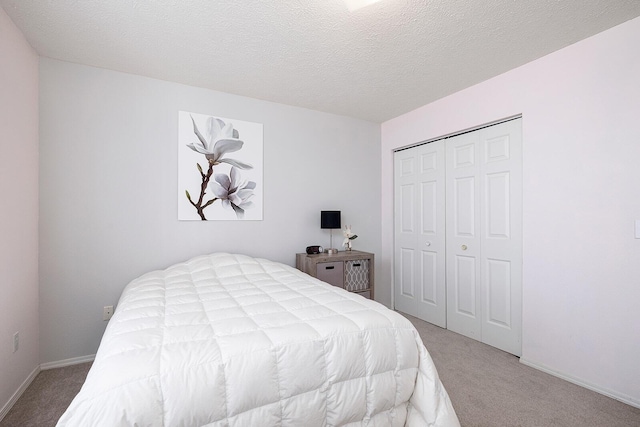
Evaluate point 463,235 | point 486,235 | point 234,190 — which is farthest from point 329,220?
point 486,235

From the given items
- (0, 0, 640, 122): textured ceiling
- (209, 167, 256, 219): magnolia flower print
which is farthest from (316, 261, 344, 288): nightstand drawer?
(0, 0, 640, 122): textured ceiling

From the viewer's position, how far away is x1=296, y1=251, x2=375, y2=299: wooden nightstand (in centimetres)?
301

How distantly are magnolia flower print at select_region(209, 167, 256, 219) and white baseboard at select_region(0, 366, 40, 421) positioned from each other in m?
1.85

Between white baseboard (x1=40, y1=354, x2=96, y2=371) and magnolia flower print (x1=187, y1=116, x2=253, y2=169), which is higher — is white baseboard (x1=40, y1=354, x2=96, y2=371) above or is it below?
below

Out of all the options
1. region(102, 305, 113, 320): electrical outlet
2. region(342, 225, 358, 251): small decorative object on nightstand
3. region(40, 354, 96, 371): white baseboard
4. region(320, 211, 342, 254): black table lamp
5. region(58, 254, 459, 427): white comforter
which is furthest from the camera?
region(342, 225, 358, 251): small decorative object on nightstand

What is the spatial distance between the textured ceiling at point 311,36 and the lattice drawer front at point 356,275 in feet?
5.86

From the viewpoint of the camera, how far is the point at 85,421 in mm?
858

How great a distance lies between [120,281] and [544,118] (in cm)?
366

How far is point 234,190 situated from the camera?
9.84 ft

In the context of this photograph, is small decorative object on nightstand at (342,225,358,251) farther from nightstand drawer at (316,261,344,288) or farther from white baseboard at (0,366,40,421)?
white baseboard at (0,366,40,421)

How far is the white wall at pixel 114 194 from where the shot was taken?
2350mm

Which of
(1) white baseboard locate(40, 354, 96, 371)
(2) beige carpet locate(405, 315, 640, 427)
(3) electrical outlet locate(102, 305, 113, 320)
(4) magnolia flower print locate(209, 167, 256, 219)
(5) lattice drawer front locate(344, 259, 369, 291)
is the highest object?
(4) magnolia flower print locate(209, 167, 256, 219)

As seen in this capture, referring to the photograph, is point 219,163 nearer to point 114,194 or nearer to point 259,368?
point 114,194

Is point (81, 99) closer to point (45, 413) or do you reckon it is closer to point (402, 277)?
point (45, 413)
